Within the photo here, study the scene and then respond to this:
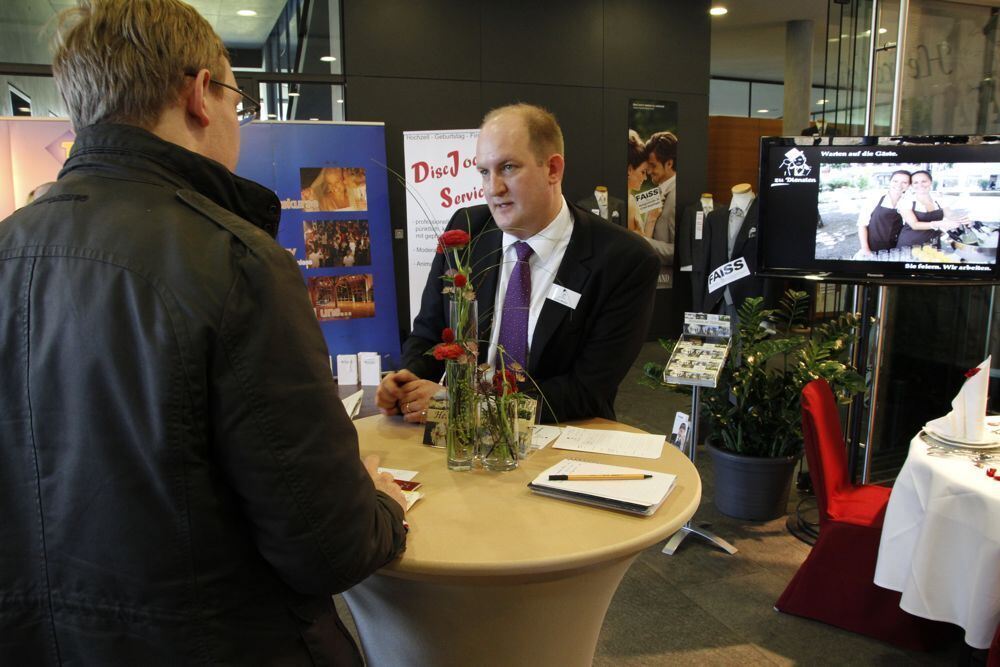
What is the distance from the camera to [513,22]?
6547mm

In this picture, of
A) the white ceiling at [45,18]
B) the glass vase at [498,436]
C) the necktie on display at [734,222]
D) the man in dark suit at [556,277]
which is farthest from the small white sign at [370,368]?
the glass vase at [498,436]

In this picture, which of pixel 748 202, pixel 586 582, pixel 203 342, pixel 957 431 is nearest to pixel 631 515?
pixel 586 582

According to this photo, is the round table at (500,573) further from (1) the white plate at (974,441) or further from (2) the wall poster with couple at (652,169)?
(2) the wall poster with couple at (652,169)

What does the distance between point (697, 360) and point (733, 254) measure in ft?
6.75

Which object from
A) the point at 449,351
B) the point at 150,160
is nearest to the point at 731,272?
the point at 449,351

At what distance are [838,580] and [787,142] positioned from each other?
1.64 meters

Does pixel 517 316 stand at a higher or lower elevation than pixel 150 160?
lower

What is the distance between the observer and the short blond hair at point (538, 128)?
195cm

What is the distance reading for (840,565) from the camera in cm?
243

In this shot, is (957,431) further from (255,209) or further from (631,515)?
(255,209)

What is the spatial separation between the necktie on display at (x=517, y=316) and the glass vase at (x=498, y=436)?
402 millimetres

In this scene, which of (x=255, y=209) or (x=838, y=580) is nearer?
(x=255, y=209)

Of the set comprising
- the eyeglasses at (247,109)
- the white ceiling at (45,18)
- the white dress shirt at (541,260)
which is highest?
the white ceiling at (45,18)

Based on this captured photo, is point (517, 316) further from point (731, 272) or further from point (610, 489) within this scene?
point (731, 272)
